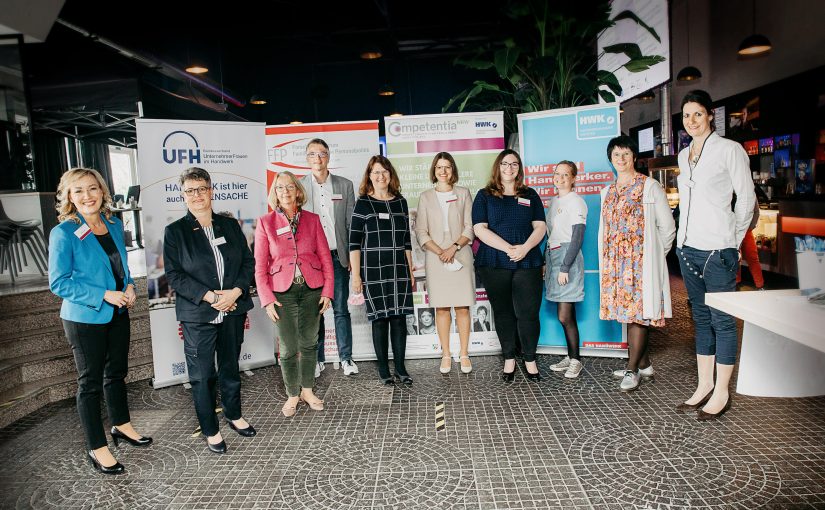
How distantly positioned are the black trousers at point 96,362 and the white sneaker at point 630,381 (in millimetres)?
3080

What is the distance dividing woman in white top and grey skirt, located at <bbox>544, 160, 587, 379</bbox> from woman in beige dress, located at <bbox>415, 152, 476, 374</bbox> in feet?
2.04

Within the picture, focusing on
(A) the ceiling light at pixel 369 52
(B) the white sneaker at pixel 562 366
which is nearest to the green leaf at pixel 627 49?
(B) the white sneaker at pixel 562 366

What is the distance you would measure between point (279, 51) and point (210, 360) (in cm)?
1232

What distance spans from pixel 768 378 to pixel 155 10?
9688 mm

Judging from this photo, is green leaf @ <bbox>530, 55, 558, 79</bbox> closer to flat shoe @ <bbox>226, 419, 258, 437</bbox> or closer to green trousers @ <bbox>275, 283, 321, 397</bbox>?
green trousers @ <bbox>275, 283, 321, 397</bbox>

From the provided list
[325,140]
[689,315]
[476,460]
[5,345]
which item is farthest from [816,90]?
[5,345]

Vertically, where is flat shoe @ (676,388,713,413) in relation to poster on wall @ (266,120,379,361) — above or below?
below

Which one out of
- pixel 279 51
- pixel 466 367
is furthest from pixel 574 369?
pixel 279 51

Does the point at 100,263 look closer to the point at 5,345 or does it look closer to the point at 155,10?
the point at 5,345

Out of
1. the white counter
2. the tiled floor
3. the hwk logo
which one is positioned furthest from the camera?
the hwk logo

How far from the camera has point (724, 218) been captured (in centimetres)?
287

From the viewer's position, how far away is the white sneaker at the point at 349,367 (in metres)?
4.17

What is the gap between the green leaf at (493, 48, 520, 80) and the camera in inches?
178

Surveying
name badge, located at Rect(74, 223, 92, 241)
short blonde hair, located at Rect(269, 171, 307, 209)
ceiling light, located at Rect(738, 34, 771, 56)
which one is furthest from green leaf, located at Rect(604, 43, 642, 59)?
name badge, located at Rect(74, 223, 92, 241)
